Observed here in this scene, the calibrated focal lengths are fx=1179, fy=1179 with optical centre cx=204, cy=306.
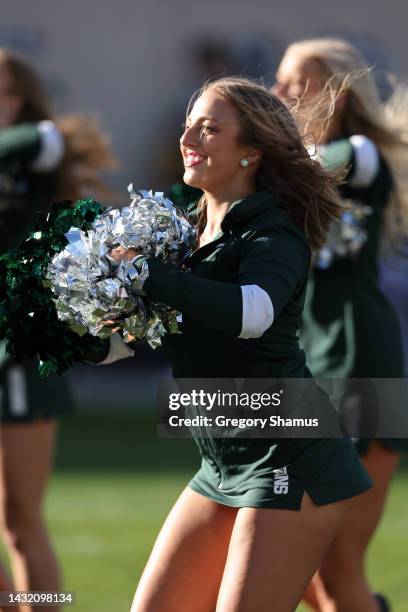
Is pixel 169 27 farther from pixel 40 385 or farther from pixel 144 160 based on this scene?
pixel 40 385

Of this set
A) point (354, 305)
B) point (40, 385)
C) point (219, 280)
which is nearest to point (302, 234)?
point (219, 280)

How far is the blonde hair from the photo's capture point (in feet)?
14.2

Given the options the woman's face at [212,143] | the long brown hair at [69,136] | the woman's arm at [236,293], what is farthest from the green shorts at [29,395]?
the woman's arm at [236,293]

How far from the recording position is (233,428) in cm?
306

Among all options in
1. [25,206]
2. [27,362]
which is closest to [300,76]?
[25,206]

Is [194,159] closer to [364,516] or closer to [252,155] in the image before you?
[252,155]

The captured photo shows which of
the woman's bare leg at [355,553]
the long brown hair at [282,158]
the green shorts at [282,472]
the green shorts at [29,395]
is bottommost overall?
the woman's bare leg at [355,553]

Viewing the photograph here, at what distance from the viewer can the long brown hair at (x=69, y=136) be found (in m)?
4.72

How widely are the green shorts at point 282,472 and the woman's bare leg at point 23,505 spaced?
1.35 meters

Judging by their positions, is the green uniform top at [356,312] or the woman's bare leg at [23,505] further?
the woman's bare leg at [23,505]

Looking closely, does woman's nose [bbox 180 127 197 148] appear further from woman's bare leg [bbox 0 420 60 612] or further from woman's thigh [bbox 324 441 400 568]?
woman's bare leg [bbox 0 420 60 612]

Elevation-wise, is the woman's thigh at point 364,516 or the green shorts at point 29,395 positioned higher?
the green shorts at point 29,395

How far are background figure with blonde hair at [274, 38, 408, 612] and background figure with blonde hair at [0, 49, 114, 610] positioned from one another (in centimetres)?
95

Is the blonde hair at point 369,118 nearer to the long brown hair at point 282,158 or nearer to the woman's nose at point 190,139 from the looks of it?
the long brown hair at point 282,158
